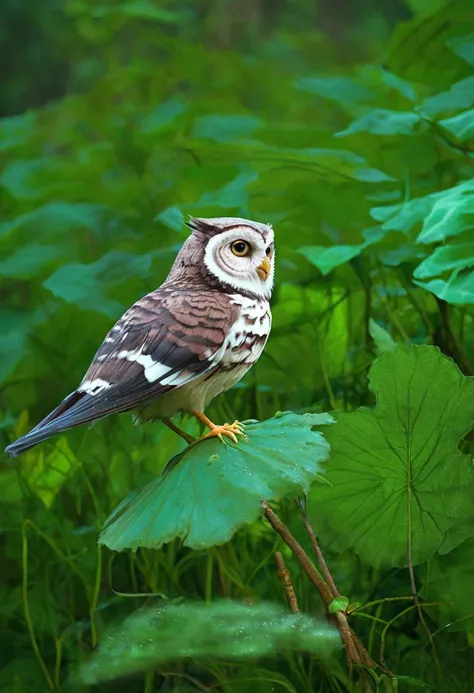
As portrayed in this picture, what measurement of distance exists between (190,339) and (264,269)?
154 millimetres

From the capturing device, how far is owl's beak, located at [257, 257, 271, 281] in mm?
1040

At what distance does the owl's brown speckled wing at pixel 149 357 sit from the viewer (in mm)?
883

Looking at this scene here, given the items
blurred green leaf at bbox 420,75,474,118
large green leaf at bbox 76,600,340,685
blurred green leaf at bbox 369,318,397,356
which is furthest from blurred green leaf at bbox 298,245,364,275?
large green leaf at bbox 76,600,340,685

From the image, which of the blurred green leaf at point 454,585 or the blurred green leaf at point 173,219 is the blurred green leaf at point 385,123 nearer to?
the blurred green leaf at point 173,219

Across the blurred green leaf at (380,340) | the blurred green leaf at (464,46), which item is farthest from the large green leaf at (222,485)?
the blurred green leaf at (464,46)

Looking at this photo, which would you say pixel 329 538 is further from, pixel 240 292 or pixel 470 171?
pixel 470 171

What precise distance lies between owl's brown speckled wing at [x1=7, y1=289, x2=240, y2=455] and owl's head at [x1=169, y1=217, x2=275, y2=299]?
47mm

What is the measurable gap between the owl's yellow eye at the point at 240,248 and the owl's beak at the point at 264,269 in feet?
0.08

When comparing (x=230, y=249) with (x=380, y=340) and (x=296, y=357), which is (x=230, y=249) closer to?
(x=380, y=340)

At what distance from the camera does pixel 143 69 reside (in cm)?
242

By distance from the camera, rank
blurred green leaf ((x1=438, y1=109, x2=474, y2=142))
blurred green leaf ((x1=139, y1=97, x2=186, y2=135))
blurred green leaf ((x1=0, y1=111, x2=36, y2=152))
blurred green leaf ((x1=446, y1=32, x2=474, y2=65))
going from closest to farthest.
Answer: blurred green leaf ((x1=438, y1=109, x2=474, y2=142)) < blurred green leaf ((x1=446, y1=32, x2=474, y2=65)) < blurred green leaf ((x1=139, y1=97, x2=186, y2=135)) < blurred green leaf ((x1=0, y1=111, x2=36, y2=152))

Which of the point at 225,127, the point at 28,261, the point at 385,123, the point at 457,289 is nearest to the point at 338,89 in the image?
the point at 225,127

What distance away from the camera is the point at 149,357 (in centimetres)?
92

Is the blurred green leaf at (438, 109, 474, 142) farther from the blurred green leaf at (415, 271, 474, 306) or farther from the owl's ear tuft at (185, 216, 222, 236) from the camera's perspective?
the owl's ear tuft at (185, 216, 222, 236)
